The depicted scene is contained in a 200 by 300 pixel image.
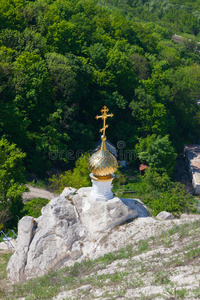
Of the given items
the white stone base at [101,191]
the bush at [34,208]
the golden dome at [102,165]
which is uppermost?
the golden dome at [102,165]

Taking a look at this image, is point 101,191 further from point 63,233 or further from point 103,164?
point 63,233

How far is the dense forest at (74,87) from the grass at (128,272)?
1142 cm

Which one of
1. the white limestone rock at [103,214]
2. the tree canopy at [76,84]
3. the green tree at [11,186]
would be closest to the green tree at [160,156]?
the tree canopy at [76,84]

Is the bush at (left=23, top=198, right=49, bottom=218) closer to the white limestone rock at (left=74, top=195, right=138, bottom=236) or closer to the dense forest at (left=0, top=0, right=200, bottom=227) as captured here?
the dense forest at (left=0, top=0, right=200, bottom=227)

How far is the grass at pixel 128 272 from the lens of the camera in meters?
11.4

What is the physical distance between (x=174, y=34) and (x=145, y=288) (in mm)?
100622

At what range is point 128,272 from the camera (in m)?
12.4

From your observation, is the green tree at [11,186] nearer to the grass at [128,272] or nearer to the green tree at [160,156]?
the grass at [128,272]

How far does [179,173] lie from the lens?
152 feet

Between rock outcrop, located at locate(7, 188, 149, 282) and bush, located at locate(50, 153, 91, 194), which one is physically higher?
rock outcrop, located at locate(7, 188, 149, 282)

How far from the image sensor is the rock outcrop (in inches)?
600

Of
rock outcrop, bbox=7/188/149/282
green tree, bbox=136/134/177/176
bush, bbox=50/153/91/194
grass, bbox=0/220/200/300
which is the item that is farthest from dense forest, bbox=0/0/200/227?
grass, bbox=0/220/200/300

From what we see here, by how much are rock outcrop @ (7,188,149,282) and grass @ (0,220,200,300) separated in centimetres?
75

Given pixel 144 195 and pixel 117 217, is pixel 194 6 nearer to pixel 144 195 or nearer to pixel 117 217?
pixel 144 195
